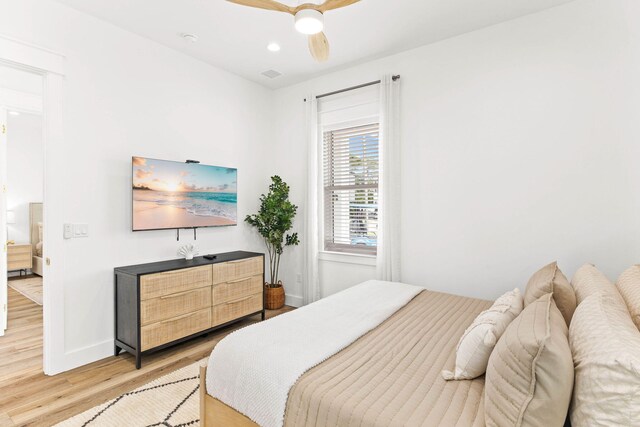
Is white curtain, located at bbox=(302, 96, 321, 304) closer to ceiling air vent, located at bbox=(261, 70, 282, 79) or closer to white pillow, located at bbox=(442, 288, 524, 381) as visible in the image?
ceiling air vent, located at bbox=(261, 70, 282, 79)

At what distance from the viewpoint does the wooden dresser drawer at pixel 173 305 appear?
108 inches

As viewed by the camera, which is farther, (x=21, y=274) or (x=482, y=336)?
(x=21, y=274)

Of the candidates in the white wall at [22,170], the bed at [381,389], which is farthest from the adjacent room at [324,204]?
the white wall at [22,170]

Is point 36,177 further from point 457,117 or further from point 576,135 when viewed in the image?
point 576,135

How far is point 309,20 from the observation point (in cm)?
196

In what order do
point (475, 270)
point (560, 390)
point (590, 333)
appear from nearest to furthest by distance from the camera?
point (560, 390) < point (590, 333) < point (475, 270)

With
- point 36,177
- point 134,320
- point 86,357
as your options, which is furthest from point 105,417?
point 36,177

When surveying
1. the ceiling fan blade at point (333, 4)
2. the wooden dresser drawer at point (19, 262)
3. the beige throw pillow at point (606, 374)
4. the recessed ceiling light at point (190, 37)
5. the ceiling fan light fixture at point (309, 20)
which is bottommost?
the wooden dresser drawer at point (19, 262)

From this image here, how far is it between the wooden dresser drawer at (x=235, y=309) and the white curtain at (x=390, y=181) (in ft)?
A: 4.70

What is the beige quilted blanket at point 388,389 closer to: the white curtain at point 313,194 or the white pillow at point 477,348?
the white pillow at point 477,348

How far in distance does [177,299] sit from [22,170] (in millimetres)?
5555

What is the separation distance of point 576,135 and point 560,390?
2.40 metres

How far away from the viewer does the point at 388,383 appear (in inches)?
53.8

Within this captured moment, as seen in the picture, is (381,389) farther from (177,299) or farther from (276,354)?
(177,299)
